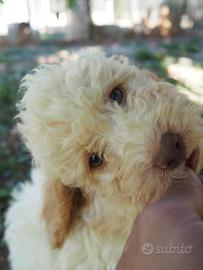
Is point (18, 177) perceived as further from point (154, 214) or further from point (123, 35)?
point (123, 35)

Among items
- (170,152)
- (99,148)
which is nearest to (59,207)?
(99,148)

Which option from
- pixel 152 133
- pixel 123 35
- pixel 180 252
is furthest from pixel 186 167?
pixel 123 35

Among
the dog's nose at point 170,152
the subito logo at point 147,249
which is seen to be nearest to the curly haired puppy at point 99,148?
the dog's nose at point 170,152

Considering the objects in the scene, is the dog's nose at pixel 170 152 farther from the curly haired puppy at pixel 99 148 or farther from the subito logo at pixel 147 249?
the subito logo at pixel 147 249

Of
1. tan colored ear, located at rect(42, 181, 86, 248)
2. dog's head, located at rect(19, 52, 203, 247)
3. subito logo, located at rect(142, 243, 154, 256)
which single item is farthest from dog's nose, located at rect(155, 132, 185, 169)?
tan colored ear, located at rect(42, 181, 86, 248)

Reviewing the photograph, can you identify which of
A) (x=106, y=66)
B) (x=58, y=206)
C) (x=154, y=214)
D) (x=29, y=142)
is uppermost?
(x=106, y=66)

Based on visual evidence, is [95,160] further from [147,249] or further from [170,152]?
[147,249]
